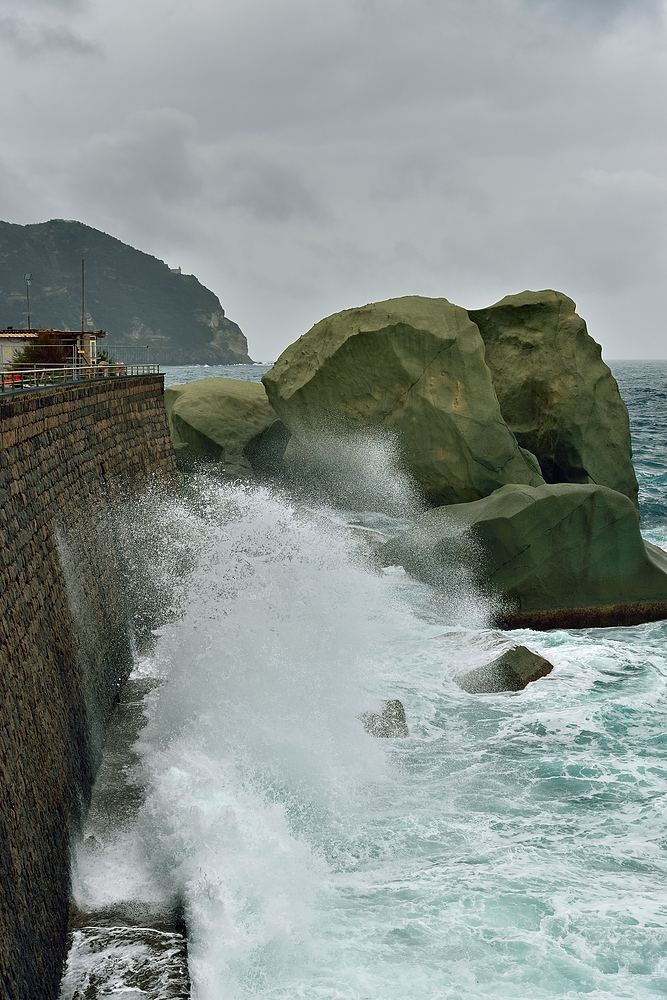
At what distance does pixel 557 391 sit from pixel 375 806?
1396 cm

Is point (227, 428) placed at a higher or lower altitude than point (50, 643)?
higher

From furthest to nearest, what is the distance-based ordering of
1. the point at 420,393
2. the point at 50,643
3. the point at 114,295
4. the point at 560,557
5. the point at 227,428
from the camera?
the point at 114,295
the point at 227,428
the point at 420,393
the point at 560,557
the point at 50,643

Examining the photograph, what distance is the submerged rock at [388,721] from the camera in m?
10.3

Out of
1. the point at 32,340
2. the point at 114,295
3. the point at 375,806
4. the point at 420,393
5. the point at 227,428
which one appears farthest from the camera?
the point at 114,295

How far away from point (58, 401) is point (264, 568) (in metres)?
5.81

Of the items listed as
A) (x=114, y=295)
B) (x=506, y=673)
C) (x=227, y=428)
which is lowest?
(x=506, y=673)

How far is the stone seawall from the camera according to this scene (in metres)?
6.00

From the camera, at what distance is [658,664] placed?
12.8 metres

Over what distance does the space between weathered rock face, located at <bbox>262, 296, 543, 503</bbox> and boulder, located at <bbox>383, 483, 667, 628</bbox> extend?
351cm

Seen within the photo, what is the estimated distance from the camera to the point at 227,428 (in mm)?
23703

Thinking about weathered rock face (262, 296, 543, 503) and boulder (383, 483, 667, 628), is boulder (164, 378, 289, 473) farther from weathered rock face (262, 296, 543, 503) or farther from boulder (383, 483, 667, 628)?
boulder (383, 483, 667, 628)

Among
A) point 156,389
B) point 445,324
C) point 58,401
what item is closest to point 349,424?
point 445,324

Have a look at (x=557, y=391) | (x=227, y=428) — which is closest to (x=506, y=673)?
(x=557, y=391)

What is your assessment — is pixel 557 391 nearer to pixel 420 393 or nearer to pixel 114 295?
pixel 420 393
